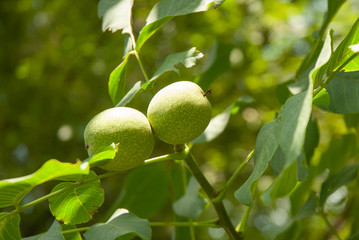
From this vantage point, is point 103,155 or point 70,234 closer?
point 103,155

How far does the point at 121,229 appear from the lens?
0.85 meters

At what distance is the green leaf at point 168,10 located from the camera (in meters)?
1.04

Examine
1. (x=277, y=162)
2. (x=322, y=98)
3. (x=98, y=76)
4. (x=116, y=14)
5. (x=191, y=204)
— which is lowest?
(x=98, y=76)

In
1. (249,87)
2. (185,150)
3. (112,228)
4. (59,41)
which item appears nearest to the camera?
(112,228)

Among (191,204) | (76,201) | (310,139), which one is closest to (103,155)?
(76,201)

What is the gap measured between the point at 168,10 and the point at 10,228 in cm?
67

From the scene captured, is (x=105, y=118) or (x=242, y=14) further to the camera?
(x=242, y=14)

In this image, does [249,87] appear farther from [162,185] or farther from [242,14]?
[162,185]

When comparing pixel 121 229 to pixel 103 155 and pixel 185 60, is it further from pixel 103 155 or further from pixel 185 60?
pixel 185 60

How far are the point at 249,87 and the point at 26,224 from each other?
169cm

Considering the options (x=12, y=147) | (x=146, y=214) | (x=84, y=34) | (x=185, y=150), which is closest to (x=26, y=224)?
(x=12, y=147)

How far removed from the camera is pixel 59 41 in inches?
111

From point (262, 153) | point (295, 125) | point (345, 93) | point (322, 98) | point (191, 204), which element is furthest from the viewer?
point (191, 204)

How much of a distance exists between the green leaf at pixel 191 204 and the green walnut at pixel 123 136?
1.45 feet
